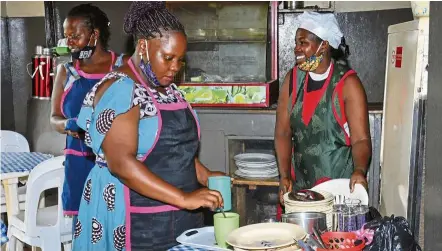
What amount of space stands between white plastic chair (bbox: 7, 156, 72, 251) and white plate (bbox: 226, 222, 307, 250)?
6.80 feet

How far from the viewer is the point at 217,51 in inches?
193

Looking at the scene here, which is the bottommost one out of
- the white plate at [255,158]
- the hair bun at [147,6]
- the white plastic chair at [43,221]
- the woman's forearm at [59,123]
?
the white plastic chair at [43,221]

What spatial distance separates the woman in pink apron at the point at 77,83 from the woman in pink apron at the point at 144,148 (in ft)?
3.48

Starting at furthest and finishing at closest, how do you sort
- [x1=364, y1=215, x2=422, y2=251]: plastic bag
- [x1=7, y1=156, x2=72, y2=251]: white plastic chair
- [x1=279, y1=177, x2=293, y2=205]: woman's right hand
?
1. [x1=7, y1=156, x2=72, y2=251]: white plastic chair
2. [x1=279, y1=177, x2=293, y2=205]: woman's right hand
3. [x1=364, y1=215, x2=422, y2=251]: plastic bag

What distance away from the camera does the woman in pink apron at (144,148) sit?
230 centimetres

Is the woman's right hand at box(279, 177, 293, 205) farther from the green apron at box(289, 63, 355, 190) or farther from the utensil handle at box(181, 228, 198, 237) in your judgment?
the utensil handle at box(181, 228, 198, 237)

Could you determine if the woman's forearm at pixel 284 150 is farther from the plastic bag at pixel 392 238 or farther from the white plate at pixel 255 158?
the plastic bag at pixel 392 238

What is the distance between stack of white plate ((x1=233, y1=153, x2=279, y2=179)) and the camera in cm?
434

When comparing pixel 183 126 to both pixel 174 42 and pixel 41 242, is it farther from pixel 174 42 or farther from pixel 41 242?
pixel 41 242

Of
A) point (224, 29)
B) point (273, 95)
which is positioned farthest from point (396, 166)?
point (224, 29)

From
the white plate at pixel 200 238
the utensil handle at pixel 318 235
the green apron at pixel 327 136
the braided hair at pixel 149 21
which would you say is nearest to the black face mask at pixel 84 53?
the braided hair at pixel 149 21

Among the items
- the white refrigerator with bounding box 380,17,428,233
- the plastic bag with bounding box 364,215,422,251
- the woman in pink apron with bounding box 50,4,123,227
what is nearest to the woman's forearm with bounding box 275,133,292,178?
the white refrigerator with bounding box 380,17,428,233

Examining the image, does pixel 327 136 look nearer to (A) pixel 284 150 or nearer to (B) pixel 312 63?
(A) pixel 284 150

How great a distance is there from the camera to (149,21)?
242 centimetres
